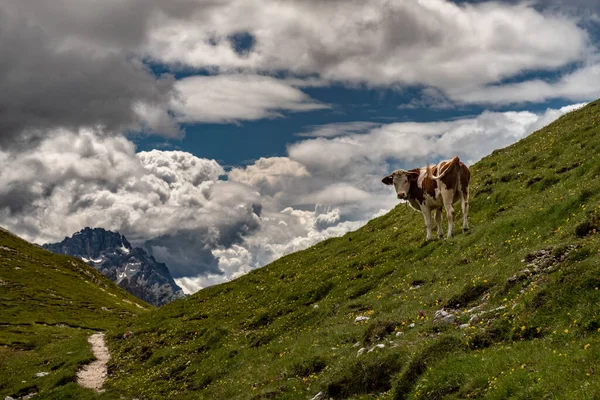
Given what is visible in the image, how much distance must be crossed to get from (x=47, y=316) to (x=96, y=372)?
264ft

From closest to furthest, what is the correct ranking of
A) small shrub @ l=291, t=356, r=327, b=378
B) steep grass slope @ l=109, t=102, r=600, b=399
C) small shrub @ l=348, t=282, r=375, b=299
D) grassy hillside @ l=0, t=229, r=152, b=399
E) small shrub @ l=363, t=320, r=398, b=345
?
steep grass slope @ l=109, t=102, r=600, b=399
small shrub @ l=363, t=320, r=398, b=345
small shrub @ l=291, t=356, r=327, b=378
small shrub @ l=348, t=282, r=375, b=299
grassy hillside @ l=0, t=229, r=152, b=399

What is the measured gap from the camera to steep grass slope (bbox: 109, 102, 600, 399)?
13094 mm

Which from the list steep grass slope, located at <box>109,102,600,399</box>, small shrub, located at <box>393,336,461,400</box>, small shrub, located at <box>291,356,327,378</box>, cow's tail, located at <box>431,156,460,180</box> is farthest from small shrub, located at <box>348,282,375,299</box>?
small shrub, located at <box>393,336,461,400</box>

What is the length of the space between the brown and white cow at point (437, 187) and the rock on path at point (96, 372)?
2583 cm

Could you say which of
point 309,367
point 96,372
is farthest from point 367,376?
point 96,372

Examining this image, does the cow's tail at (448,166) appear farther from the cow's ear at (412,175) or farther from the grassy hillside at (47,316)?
the grassy hillside at (47,316)

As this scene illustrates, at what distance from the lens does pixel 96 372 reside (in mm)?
39625

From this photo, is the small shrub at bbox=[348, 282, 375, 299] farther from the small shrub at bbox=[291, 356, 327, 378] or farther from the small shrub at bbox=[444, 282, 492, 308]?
the small shrub at bbox=[444, 282, 492, 308]

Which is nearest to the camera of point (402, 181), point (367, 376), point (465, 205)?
point (367, 376)

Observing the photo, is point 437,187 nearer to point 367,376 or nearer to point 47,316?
point 367,376

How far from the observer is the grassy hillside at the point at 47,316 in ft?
135

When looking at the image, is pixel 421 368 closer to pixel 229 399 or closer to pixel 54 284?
pixel 229 399

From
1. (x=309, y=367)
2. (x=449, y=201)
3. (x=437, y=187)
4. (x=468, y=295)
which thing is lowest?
(x=309, y=367)

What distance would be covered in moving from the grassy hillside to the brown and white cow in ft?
84.3
